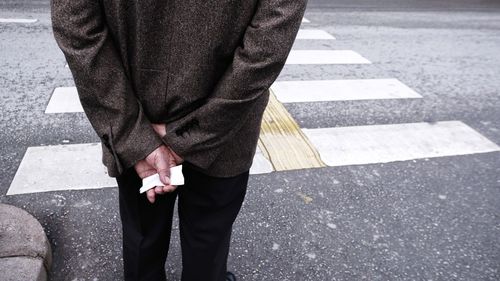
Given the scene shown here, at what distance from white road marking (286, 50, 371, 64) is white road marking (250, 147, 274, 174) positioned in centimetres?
223

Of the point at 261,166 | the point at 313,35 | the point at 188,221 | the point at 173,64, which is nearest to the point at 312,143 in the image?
the point at 261,166

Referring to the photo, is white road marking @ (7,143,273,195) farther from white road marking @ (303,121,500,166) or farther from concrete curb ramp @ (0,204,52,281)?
white road marking @ (303,121,500,166)

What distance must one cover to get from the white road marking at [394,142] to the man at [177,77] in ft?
6.57

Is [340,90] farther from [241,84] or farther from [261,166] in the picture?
[241,84]

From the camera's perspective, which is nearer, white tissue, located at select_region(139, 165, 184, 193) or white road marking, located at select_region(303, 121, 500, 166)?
white tissue, located at select_region(139, 165, 184, 193)

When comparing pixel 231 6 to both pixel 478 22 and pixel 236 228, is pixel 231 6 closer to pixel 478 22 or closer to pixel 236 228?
pixel 236 228

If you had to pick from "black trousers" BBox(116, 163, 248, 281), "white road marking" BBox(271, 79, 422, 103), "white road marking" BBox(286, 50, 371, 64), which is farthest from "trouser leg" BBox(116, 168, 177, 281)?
"white road marking" BBox(286, 50, 371, 64)

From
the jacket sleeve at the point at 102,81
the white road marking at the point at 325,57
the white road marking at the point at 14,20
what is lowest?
the white road marking at the point at 14,20

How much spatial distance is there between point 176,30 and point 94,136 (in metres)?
2.40

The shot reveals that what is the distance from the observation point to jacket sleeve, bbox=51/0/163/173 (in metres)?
1.09

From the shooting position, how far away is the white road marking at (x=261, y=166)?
3020mm

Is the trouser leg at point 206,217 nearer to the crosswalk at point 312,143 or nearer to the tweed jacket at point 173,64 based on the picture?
the tweed jacket at point 173,64

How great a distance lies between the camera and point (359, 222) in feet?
8.55

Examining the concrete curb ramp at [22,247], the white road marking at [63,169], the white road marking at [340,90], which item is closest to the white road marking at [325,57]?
the white road marking at [340,90]
